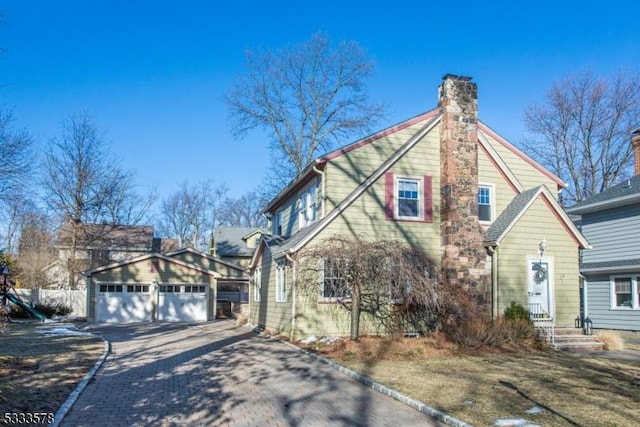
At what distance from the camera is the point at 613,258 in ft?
78.1

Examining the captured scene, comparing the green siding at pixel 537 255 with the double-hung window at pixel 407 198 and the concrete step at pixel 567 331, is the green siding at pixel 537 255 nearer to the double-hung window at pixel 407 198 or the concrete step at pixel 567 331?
the concrete step at pixel 567 331

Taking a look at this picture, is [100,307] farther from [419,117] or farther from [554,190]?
[554,190]

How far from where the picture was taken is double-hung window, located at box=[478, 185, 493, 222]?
19.4 metres

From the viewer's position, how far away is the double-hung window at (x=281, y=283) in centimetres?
1903

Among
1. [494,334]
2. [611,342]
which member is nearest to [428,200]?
[494,334]

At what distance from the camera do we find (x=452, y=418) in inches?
Answer: 291

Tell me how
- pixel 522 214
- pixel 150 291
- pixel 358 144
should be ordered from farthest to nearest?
pixel 150 291
pixel 358 144
pixel 522 214

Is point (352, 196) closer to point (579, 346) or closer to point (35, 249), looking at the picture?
point (579, 346)

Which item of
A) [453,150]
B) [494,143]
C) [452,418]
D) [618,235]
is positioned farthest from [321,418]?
[618,235]

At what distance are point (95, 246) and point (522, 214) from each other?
34623mm

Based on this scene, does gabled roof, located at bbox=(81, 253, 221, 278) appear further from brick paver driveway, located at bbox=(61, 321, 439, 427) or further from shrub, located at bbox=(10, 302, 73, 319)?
brick paver driveway, located at bbox=(61, 321, 439, 427)

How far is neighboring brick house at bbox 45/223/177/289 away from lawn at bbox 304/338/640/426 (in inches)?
1050

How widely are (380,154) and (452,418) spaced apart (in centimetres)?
1296

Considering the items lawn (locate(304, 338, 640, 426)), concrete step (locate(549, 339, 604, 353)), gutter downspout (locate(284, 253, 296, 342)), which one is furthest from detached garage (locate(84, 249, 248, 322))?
concrete step (locate(549, 339, 604, 353))
